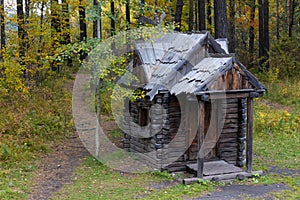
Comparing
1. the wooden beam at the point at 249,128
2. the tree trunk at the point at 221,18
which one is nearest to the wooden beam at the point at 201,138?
the wooden beam at the point at 249,128

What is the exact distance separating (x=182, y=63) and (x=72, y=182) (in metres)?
4.68

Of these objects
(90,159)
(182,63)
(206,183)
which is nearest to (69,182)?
(90,159)

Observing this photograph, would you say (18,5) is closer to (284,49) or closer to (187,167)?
(187,167)

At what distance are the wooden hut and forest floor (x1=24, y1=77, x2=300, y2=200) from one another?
867mm

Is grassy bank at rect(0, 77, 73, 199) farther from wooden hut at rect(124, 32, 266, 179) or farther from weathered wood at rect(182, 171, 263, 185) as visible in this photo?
weathered wood at rect(182, 171, 263, 185)

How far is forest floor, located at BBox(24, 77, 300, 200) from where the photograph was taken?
9492mm

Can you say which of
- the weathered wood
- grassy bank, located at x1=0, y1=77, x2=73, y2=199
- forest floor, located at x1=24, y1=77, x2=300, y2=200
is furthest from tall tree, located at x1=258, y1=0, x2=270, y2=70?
the weathered wood

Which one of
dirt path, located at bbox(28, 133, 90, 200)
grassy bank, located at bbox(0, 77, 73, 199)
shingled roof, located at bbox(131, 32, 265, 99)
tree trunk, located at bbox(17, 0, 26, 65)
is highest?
tree trunk, located at bbox(17, 0, 26, 65)

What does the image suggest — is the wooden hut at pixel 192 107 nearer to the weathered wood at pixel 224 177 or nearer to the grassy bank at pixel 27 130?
the weathered wood at pixel 224 177

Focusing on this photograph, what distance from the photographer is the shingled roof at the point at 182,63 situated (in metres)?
10.3

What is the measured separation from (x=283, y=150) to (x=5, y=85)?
12.0 meters

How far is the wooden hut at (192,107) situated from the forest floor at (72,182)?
2.84 ft

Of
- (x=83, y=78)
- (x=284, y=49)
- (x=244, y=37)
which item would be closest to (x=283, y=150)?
(x=83, y=78)

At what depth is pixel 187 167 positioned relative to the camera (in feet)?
37.9
